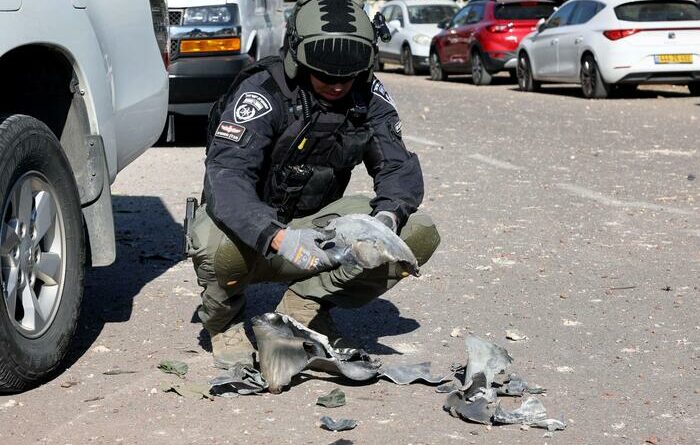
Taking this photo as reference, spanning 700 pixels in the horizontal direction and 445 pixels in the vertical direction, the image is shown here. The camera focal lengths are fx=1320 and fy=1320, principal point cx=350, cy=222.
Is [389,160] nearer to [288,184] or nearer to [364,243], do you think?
[288,184]

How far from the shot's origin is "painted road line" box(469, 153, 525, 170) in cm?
1093

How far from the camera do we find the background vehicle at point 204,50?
1196 centimetres

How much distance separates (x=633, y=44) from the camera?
17.6 metres

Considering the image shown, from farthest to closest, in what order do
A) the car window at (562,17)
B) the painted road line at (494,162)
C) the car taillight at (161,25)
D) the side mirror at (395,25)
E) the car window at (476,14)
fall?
1. the side mirror at (395,25)
2. the car window at (476,14)
3. the car window at (562,17)
4. the painted road line at (494,162)
5. the car taillight at (161,25)

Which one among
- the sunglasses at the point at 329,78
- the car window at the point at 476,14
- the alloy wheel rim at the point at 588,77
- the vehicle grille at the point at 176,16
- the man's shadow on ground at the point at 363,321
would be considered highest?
the sunglasses at the point at 329,78

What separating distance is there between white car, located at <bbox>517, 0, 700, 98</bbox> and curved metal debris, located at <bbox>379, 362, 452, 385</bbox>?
13.4 m

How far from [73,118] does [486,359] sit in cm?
187

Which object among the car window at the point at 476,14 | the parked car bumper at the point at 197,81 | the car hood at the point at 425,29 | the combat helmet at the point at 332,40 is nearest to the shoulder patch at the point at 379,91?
the combat helmet at the point at 332,40

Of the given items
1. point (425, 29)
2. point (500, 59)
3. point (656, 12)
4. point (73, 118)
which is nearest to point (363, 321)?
point (73, 118)

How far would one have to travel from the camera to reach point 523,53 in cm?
2109

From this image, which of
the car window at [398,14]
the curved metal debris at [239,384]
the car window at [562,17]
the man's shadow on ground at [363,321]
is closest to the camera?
the curved metal debris at [239,384]

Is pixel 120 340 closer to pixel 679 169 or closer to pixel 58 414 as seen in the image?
pixel 58 414

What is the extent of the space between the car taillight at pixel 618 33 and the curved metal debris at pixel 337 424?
14219mm

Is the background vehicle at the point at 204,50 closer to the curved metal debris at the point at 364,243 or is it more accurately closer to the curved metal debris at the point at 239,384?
the curved metal debris at the point at 239,384
